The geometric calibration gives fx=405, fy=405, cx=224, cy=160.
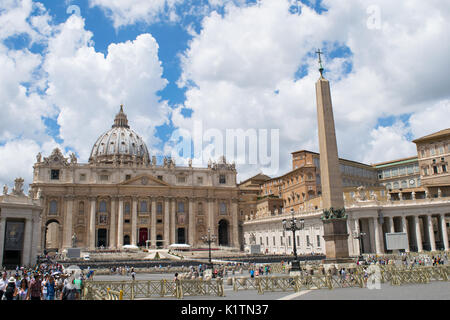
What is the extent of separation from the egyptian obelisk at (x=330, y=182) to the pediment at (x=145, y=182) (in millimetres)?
54457

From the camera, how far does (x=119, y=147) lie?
338 feet

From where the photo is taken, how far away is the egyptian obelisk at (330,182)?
2295cm

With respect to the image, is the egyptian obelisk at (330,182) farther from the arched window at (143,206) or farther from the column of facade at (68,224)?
the column of facade at (68,224)

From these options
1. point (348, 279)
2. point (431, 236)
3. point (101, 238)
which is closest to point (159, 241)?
point (101, 238)

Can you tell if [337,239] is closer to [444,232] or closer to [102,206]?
[444,232]

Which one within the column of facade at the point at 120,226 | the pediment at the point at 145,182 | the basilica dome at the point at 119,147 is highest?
the basilica dome at the point at 119,147

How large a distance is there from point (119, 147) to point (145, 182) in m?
31.3

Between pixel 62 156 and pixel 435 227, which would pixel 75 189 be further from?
pixel 435 227

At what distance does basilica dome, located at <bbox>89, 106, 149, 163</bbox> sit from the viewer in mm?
101975

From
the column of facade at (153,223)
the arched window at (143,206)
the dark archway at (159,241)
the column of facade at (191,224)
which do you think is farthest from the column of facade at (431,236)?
A: the arched window at (143,206)

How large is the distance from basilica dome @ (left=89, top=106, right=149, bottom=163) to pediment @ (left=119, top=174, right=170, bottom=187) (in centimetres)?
2420

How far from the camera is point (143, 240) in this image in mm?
74375

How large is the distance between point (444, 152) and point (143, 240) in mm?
51390
